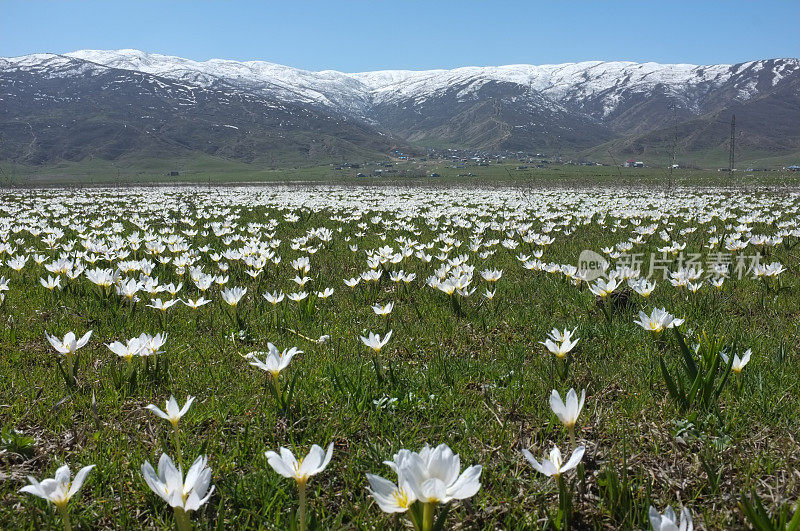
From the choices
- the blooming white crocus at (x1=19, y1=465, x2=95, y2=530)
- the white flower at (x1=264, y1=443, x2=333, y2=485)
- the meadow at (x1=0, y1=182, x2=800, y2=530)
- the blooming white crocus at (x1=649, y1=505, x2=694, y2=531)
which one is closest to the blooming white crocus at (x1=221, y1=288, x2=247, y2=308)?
the meadow at (x1=0, y1=182, x2=800, y2=530)

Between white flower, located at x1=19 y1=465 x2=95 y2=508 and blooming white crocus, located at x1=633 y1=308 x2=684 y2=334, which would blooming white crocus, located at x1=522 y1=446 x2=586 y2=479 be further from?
blooming white crocus, located at x1=633 y1=308 x2=684 y2=334

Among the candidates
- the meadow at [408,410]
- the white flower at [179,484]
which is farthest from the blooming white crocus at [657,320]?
the white flower at [179,484]

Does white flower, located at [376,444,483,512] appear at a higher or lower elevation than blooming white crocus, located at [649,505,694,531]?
higher

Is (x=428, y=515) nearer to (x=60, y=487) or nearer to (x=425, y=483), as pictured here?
(x=425, y=483)

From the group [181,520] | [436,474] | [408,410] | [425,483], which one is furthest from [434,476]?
[408,410]

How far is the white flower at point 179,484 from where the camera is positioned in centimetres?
138

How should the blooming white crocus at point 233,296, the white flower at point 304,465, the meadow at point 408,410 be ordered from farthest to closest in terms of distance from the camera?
the blooming white crocus at point 233,296 < the meadow at point 408,410 < the white flower at point 304,465

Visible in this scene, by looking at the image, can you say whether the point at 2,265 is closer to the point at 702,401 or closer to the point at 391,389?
the point at 391,389

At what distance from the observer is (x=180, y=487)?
1492 millimetres

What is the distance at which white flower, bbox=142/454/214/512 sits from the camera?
1.38 meters

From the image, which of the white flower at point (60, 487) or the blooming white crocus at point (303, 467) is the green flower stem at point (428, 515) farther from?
the white flower at point (60, 487)

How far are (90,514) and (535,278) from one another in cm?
533

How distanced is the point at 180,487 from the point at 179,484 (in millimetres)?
11

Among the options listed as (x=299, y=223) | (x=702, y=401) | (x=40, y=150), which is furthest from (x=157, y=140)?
(x=702, y=401)
